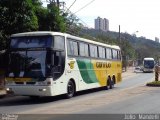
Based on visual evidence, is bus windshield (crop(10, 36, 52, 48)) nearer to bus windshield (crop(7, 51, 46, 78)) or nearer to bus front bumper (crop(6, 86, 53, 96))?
bus windshield (crop(7, 51, 46, 78))

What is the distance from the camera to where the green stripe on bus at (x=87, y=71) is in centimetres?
2352

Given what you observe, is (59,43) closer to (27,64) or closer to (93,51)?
(27,64)

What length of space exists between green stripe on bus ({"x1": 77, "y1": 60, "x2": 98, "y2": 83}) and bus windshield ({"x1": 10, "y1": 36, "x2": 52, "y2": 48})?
368cm

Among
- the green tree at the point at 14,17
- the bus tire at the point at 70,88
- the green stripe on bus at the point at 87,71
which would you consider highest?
the green tree at the point at 14,17

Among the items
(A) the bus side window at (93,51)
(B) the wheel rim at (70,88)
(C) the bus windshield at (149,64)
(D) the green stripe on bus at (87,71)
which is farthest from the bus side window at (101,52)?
(C) the bus windshield at (149,64)

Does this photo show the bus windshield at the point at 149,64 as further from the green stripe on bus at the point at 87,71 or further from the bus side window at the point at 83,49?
the bus side window at the point at 83,49

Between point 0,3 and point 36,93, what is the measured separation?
733 centimetres

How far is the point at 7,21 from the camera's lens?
24.5m

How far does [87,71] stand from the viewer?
971 inches

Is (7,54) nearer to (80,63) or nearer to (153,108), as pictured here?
(80,63)

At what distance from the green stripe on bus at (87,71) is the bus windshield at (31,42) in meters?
3.68

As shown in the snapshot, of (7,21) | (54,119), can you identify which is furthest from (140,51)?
(54,119)

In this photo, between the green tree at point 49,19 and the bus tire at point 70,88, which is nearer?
the bus tire at point 70,88

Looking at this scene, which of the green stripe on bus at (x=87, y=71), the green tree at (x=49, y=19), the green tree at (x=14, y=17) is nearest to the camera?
the green stripe on bus at (x=87, y=71)
